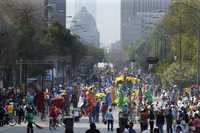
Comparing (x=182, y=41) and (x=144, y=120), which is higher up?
(x=182, y=41)

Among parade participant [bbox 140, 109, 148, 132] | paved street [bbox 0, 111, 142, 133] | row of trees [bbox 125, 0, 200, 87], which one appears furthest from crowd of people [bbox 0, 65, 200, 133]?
row of trees [bbox 125, 0, 200, 87]

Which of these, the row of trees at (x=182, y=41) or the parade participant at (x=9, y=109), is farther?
the row of trees at (x=182, y=41)

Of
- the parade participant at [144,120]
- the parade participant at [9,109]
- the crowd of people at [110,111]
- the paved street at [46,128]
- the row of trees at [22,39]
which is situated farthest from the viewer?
the row of trees at [22,39]

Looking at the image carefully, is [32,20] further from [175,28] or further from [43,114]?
[43,114]

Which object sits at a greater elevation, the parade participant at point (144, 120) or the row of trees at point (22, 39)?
the row of trees at point (22, 39)

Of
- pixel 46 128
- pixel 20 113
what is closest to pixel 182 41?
pixel 20 113

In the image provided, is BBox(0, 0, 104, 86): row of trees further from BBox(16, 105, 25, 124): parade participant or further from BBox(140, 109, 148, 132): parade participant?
BBox(140, 109, 148, 132): parade participant

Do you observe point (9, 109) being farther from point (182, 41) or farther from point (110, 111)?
point (182, 41)

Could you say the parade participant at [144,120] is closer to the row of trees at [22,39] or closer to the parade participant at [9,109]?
the parade participant at [9,109]

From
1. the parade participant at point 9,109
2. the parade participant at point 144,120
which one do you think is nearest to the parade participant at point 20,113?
the parade participant at point 9,109

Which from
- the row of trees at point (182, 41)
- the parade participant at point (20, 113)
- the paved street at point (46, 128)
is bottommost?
the paved street at point (46, 128)

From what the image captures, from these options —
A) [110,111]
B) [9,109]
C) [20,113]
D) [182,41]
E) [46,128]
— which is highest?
[182,41]

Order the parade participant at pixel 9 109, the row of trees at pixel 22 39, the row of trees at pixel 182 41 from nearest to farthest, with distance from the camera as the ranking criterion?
the parade participant at pixel 9 109 < the row of trees at pixel 22 39 < the row of trees at pixel 182 41

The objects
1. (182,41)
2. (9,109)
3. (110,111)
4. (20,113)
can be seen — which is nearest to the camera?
(110,111)
